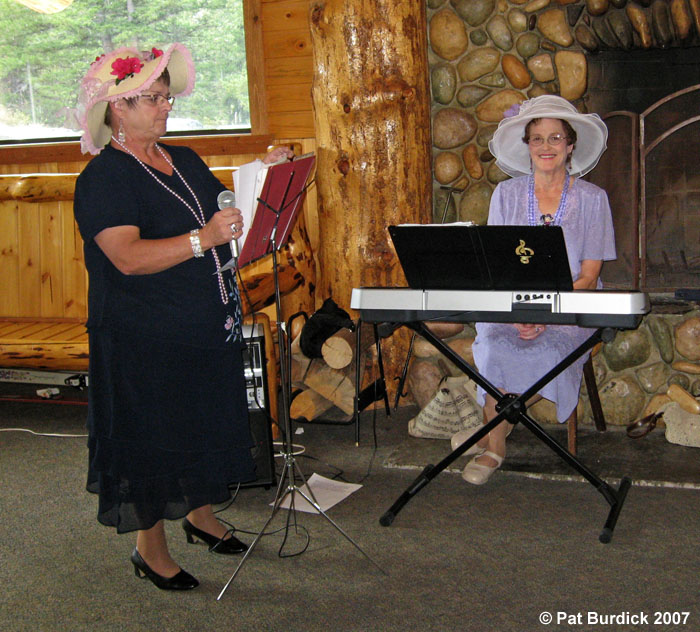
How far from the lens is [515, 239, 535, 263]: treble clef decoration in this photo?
2.25 m

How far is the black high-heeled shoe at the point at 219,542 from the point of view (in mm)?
2498

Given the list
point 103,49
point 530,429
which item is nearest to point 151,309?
point 530,429

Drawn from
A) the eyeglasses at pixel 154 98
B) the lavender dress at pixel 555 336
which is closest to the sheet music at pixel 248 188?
the eyeglasses at pixel 154 98

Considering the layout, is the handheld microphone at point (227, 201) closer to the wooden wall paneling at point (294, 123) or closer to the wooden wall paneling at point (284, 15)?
the wooden wall paneling at point (294, 123)

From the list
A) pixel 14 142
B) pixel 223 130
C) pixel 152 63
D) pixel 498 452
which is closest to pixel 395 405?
pixel 498 452

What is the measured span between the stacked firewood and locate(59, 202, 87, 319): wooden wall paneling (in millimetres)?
1329

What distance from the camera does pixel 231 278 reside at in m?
2.35

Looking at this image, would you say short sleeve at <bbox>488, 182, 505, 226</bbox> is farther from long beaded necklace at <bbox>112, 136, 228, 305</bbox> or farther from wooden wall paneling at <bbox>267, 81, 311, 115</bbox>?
wooden wall paneling at <bbox>267, 81, 311, 115</bbox>

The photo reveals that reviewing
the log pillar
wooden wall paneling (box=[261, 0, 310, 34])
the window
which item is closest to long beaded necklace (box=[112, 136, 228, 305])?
the log pillar

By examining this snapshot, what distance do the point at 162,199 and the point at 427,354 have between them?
77.5 inches

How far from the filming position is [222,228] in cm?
205

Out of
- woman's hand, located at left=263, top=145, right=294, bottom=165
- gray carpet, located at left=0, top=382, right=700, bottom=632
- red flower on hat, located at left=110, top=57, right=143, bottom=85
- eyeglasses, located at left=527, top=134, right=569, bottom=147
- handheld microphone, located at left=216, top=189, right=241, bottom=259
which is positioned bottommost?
gray carpet, located at left=0, top=382, right=700, bottom=632

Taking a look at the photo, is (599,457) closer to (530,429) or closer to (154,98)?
(530,429)

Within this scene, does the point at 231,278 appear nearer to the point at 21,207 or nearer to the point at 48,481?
the point at 48,481
